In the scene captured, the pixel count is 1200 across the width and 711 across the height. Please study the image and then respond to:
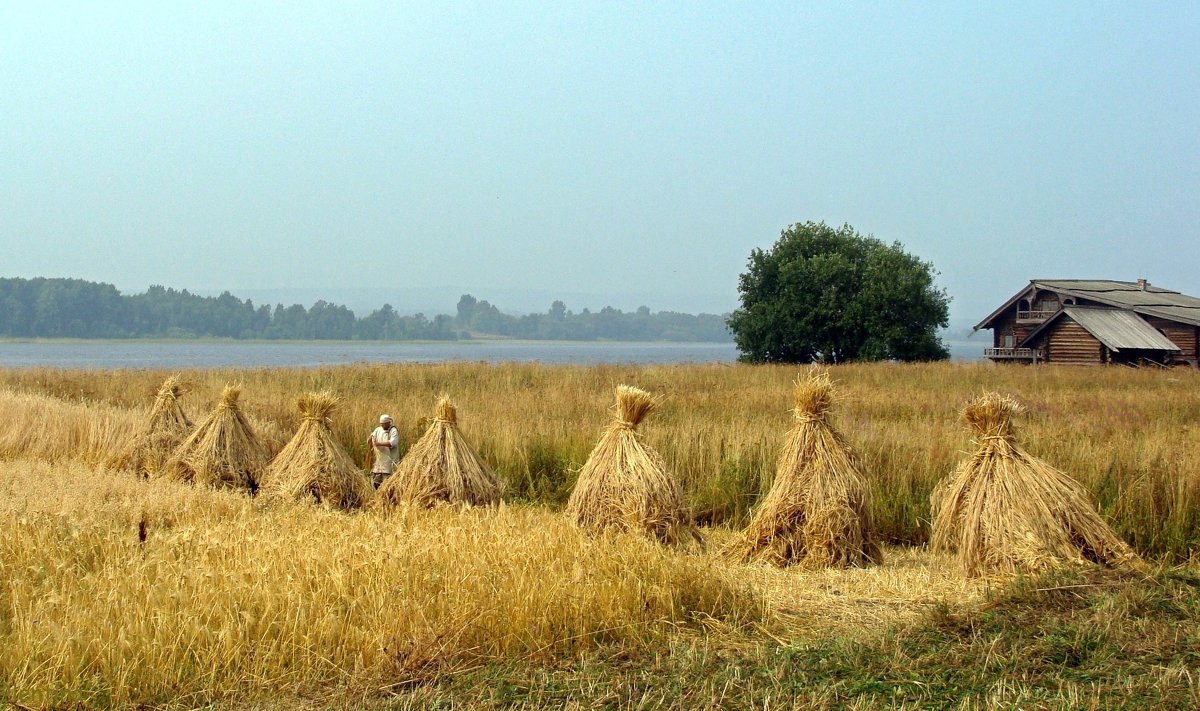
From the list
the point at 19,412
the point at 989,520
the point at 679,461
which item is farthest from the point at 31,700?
the point at 19,412

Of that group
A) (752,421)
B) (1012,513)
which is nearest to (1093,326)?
(752,421)

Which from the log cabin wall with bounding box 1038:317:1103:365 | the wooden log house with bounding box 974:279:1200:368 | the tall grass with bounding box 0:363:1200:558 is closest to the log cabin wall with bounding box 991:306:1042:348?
the wooden log house with bounding box 974:279:1200:368

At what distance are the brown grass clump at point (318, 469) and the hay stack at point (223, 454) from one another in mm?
776

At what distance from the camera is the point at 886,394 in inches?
818

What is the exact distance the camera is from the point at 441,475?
35.5 feet

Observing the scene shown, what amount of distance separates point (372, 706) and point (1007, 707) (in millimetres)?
2981

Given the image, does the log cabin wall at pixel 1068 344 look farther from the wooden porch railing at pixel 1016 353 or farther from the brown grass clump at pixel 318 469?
the brown grass clump at pixel 318 469

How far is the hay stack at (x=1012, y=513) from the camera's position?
7645 millimetres

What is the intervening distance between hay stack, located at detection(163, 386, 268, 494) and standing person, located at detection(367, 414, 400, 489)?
1.62 metres

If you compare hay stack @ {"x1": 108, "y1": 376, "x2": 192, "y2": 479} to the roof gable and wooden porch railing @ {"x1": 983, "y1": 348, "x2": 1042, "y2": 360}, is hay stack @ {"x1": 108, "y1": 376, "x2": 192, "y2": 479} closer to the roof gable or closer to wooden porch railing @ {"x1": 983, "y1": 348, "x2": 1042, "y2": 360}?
the roof gable

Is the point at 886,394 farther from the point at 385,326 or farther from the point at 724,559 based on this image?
the point at 385,326

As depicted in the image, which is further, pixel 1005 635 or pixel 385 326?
pixel 385 326

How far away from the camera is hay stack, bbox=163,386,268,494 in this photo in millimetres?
12406

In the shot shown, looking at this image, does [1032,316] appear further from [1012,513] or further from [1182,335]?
[1012,513]
